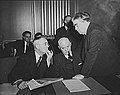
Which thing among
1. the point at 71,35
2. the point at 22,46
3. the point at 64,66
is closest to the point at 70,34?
the point at 71,35

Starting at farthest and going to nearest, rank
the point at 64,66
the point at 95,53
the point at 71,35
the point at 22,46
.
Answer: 1. the point at 22,46
2. the point at 71,35
3. the point at 64,66
4. the point at 95,53

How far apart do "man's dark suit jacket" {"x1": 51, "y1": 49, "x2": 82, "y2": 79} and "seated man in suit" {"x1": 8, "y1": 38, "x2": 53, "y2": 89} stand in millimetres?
77

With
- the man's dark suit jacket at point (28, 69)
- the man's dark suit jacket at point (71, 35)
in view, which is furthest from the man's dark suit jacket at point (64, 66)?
the man's dark suit jacket at point (71, 35)

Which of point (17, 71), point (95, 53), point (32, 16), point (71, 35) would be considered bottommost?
point (17, 71)

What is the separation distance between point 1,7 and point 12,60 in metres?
2.19

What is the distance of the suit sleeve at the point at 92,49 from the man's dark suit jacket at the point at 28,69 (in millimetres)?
481

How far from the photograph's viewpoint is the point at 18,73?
2631 millimetres

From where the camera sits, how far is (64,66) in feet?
8.36

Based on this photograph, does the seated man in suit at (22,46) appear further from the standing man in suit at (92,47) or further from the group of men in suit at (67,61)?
the standing man in suit at (92,47)

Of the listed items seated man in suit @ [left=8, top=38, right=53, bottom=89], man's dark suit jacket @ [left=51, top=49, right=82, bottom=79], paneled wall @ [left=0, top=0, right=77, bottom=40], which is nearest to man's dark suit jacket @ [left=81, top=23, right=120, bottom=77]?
man's dark suit jacket @ [left=51, top=49, right=82, bottom=79]

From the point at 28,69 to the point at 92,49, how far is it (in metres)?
0.81

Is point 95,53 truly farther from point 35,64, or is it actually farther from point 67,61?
point 35,64

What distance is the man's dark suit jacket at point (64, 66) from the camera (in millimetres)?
2520

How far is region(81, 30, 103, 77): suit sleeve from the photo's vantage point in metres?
2.26
